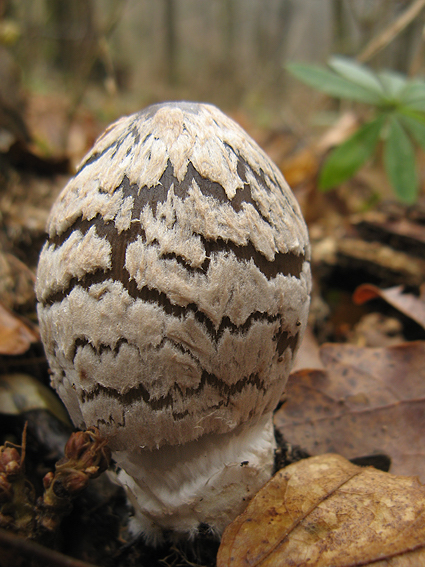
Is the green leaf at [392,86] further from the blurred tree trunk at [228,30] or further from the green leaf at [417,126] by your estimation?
the blurred tree trunk at [228,30]

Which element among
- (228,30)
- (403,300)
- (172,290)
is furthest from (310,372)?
(228,30)

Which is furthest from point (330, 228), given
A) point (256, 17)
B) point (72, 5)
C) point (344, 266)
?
point (256, 17)

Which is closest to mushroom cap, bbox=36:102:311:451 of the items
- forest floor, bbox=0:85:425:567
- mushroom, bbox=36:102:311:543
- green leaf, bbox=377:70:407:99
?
mushroom, bbox=36:102:311:543

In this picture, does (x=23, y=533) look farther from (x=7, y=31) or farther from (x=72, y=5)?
(x=72, y=5)

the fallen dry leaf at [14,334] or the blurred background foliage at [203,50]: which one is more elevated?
the blurred background foliage at [203,50]

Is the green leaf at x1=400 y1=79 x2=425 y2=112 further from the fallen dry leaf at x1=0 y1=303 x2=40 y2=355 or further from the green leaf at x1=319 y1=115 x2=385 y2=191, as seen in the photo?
the fallen dry leaf at x1=0 y1=303 x2=40 y2=355

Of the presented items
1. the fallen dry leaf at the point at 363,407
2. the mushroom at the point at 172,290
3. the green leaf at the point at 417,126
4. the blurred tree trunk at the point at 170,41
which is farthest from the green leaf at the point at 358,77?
the blurred tree trunk at the point at 170,41
